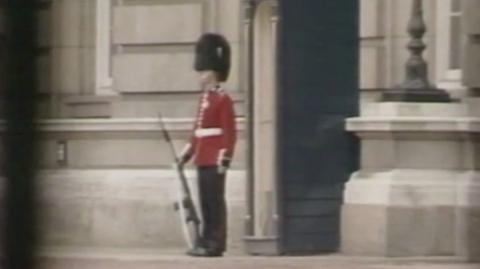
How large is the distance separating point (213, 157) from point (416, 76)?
1403mm

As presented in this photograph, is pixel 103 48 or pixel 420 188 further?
pixel 103 48

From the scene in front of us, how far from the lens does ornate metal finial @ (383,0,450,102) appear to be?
Answer: 11383 millimetres

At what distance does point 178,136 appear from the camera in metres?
13.4

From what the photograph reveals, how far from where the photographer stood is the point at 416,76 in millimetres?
11531

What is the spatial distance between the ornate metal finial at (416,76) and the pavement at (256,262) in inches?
43.1

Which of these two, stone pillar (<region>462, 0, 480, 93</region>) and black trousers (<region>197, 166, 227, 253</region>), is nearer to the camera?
black trousers (<region>197, 166, 227, 253</region>)

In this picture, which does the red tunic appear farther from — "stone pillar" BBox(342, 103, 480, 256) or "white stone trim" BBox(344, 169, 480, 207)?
"white stone trim" BBox(344, 169, 480, 207)

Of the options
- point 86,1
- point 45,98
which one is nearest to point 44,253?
point 45,98

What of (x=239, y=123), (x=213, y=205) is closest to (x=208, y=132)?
(x=213, y=205)

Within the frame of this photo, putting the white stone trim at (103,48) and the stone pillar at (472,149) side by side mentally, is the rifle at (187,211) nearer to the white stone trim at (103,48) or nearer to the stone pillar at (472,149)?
the stone pillar at (472,149)

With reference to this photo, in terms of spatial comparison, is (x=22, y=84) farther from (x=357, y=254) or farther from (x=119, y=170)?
(x=119, y=170)

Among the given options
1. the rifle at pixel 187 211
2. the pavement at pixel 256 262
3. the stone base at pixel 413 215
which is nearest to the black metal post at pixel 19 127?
the pavement at pixel 256 262

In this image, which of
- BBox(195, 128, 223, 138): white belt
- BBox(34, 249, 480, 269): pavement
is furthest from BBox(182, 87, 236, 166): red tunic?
BBox(34, 249, 480, 269): pavement

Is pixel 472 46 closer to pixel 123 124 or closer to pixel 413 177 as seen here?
pixel 413 177
